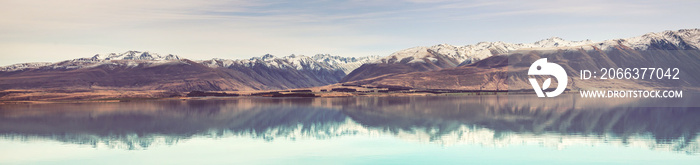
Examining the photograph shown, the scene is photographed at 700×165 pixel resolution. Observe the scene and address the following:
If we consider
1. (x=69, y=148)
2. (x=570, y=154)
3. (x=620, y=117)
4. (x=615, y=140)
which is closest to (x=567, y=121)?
(x=620, y=117)

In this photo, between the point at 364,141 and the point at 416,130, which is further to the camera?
the point at 416,130

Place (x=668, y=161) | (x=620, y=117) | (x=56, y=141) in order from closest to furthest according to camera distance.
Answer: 1. (x=668, y=161)
2. (x=56, y=141)
3. (x=620, y=117)

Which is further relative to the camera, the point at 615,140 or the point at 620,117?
the point at 620,117

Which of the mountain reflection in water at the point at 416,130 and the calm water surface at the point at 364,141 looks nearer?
the calm water surface at the point at 364,141

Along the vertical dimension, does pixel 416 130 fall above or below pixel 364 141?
above

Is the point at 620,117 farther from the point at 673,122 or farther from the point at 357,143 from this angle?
the point at 357,143

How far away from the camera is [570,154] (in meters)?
60.4

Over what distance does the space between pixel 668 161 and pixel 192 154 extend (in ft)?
161

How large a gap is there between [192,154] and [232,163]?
875cm

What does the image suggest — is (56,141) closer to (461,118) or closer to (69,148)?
(69,148)

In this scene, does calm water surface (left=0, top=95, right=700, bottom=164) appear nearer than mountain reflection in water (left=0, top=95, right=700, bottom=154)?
Yes

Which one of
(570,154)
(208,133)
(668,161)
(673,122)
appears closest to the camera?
(668,161)

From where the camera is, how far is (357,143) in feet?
241

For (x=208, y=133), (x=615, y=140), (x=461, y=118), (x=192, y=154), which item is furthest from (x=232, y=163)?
(x=461, y=118)
